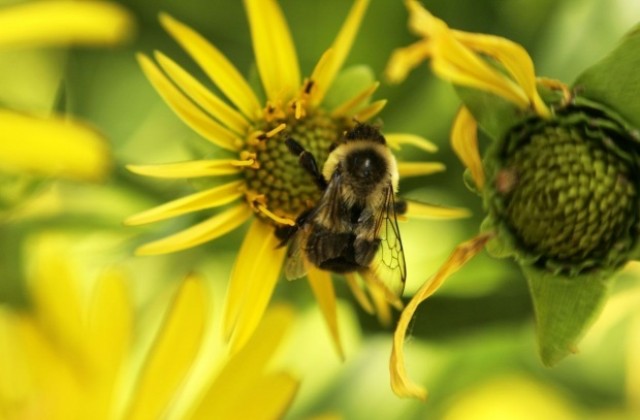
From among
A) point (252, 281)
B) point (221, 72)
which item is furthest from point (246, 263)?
point (221, 72)

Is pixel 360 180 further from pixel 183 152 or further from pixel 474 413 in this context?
pixel 474 413

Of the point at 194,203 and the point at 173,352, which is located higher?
the point at 194,203

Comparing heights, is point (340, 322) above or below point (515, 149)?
below

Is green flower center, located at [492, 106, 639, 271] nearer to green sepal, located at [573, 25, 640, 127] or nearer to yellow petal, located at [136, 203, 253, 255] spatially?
green sepal, located at [573, 25, 640, 127]

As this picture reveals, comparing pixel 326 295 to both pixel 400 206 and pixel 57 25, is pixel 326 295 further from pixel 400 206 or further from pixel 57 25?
pixel 57 25

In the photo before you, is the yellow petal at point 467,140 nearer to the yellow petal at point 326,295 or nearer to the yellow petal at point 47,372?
the yellow petal at point 326,295

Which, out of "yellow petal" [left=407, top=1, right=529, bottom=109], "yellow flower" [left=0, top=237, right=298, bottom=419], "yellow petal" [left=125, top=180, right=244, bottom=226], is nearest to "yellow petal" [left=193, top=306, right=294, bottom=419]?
"yellow flower" [left=0, top=237, right=298, bottom=419]

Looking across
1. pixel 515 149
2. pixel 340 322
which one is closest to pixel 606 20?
pixel 515 149
